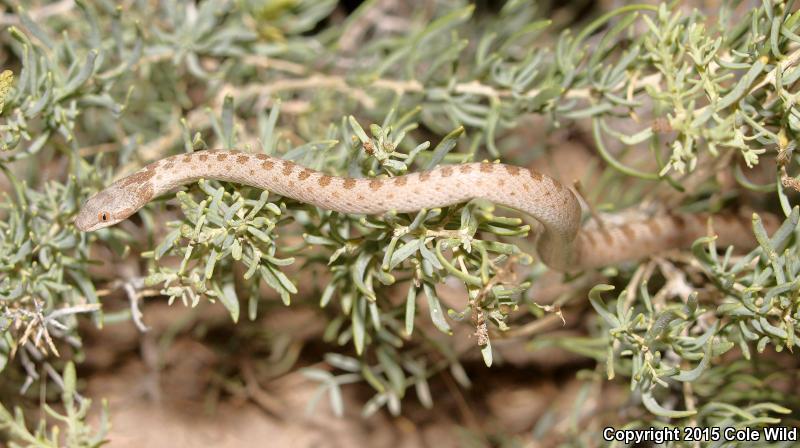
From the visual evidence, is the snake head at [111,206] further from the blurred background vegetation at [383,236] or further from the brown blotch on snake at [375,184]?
the brown blotch on snake at [375,184]

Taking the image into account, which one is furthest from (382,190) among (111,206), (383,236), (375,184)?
(111,206)

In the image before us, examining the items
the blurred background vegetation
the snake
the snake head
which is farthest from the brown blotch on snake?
the snake head

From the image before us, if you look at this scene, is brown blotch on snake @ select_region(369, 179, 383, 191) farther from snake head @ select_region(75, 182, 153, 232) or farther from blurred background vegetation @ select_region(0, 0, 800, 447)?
snake head @ select_region(75, 182, 153, 232)

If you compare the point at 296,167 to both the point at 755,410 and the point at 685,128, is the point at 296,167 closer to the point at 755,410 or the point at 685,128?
the point at 685,128

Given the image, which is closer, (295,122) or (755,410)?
(755,410)

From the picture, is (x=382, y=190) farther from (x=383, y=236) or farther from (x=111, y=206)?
(x=111, y=206)

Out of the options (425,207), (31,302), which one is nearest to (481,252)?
(425,207)

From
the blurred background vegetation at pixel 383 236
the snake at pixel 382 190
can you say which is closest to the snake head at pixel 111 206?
the snake at pixel 382 190
